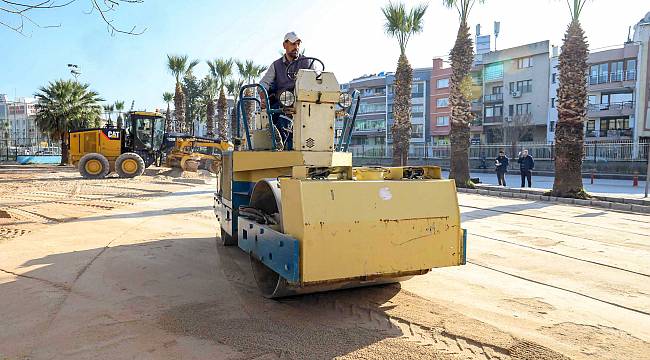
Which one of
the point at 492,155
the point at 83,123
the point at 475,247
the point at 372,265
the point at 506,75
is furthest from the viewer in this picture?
the point at 506,75

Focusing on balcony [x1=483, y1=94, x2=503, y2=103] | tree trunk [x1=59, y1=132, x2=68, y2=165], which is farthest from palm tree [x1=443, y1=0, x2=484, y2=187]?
balcony [x1=483, y1=94, x2=503, y2=103]

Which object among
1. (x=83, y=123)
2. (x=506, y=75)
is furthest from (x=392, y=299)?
(x=506, y=75)

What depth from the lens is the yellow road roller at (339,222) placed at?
3.56m

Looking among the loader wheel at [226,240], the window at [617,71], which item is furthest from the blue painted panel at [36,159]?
the window at [617,71]

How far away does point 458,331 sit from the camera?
147 inches

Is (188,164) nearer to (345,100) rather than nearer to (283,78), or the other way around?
(283,78)

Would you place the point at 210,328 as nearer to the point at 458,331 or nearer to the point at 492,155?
the point at 458,331

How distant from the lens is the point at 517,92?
48125mm

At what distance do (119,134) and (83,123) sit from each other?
15342 mm

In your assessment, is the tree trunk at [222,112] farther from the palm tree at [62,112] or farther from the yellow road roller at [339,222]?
the yellow road roller at [339,222]

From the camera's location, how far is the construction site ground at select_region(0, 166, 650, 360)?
11.3 ft

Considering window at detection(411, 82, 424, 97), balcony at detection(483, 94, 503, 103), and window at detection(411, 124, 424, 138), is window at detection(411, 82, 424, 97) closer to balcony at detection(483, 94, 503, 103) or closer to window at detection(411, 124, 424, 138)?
window at detection(411, 124, 424, 138)

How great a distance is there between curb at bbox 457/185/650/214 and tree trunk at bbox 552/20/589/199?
2.16 ft

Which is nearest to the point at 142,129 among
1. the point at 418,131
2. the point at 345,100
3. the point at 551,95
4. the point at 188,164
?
the point at 188,164
